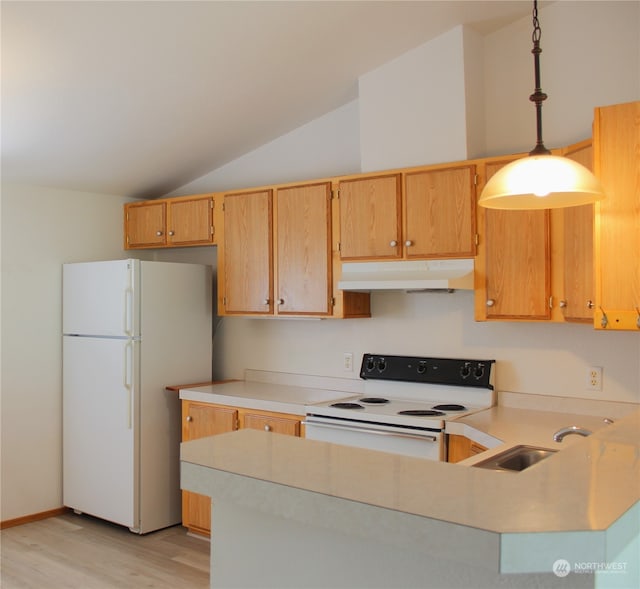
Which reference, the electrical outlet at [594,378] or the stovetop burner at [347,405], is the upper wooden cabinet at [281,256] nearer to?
the stovetop burner at [347,405]

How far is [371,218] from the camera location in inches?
145

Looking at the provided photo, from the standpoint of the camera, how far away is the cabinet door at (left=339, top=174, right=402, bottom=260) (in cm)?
358

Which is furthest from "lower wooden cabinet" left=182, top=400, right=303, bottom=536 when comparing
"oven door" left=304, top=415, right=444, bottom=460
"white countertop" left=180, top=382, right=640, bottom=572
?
"white countertop" left=180, top=382, right=640, bottom=572

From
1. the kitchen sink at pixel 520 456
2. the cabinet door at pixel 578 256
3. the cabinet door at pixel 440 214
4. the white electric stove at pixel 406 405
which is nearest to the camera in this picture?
the kitchen sink at pixel 520 456

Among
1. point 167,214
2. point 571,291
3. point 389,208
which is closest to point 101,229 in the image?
point 167,214

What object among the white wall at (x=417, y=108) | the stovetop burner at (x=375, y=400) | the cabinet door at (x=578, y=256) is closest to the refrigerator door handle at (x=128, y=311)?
the stovetop burner at (x=375, y=400)

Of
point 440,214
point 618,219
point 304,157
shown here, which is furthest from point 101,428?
point 618,219

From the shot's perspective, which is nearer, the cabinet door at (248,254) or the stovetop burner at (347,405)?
the stovetop burner at (347,405)

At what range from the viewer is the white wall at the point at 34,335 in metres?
4.40

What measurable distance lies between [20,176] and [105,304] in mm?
987

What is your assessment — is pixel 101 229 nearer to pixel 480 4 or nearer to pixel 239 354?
pixel 239 354

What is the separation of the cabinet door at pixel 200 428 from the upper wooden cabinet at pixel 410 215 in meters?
1.23

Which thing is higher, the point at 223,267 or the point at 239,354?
the point at 223,267

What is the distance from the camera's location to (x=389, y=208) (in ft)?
11.8
